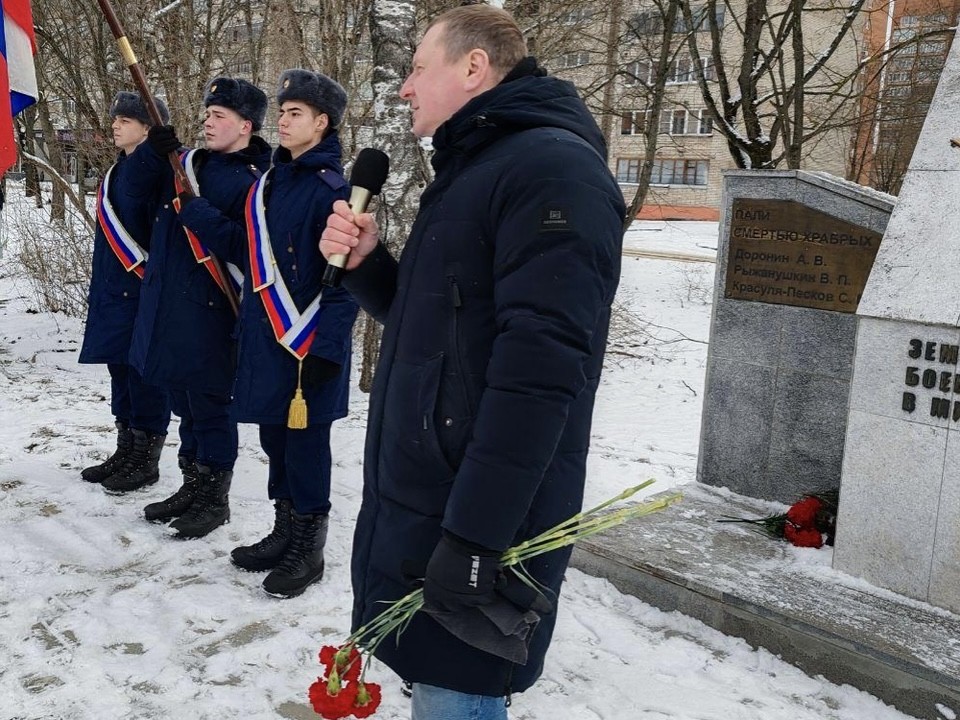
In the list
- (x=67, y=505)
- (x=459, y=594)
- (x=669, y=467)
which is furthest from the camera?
(x=669, y=467)

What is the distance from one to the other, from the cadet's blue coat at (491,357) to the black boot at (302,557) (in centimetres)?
190

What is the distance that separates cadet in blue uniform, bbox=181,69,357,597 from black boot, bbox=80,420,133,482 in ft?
5.32

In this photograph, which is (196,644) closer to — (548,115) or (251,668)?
(251,668)

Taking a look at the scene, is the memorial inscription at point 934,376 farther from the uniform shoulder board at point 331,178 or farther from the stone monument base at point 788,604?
the uniform shoulder board at point 331,178

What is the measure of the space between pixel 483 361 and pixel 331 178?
→ 2231 mm

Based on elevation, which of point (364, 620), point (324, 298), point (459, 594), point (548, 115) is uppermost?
point (548, 115)

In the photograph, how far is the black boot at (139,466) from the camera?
4.91 metres

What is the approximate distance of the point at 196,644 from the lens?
3.38 meters

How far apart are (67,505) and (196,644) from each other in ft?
5.94

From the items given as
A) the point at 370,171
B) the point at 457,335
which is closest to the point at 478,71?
the point at 370,171

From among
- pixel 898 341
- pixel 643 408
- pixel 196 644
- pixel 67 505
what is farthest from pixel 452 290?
pixel 643 408

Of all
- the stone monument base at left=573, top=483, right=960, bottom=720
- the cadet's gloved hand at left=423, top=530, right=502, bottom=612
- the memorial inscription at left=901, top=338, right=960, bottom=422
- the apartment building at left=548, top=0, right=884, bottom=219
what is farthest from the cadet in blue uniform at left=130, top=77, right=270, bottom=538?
the apartment building at left=548, top=0, right=884, bottom=219

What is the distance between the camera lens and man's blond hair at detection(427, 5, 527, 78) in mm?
1920

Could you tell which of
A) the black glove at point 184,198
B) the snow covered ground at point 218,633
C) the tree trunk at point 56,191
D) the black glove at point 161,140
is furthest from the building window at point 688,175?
the black glove at point 184,198
